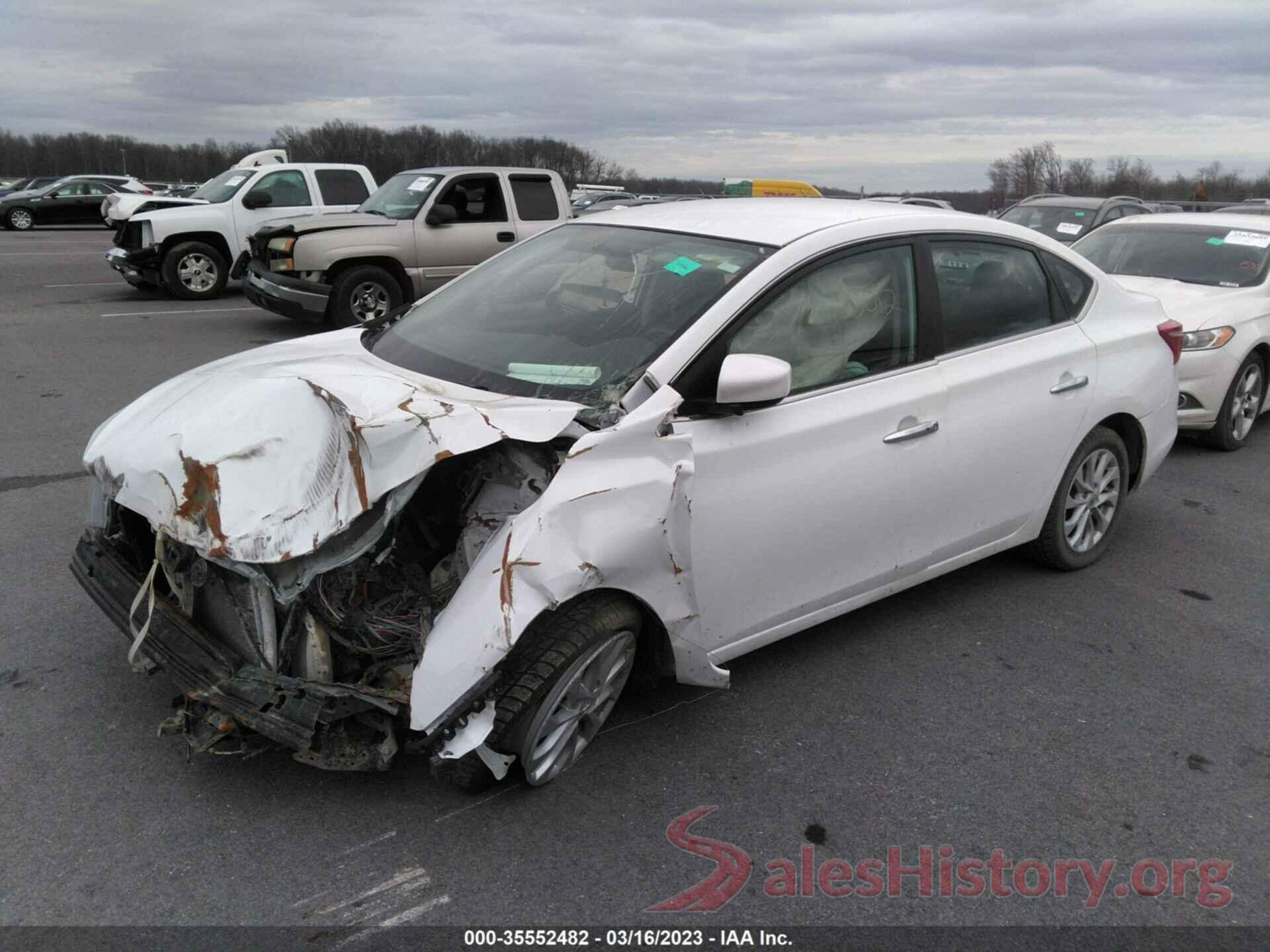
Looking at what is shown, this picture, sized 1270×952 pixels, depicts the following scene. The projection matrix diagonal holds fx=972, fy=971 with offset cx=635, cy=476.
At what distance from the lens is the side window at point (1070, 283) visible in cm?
452

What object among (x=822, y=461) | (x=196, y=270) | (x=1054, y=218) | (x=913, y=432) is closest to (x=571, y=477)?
(x=822, y=461)

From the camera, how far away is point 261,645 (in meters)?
2.86

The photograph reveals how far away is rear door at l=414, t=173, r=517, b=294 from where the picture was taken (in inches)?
444

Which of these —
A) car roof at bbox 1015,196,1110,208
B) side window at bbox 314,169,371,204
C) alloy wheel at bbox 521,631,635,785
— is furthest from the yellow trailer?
side window at bbox 314,169,371,204

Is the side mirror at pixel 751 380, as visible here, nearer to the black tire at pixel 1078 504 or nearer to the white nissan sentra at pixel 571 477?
the white nissan sentra at pixel 571 477

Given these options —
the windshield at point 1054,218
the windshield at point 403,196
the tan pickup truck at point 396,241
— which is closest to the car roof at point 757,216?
the tan pickup truck at point 396,241

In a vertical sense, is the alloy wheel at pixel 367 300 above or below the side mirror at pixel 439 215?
below

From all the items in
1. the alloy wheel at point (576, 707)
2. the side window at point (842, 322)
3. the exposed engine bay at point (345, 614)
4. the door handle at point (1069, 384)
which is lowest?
the alloy wheel at point (576, 707)

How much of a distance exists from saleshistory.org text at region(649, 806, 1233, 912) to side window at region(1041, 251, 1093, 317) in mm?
2580

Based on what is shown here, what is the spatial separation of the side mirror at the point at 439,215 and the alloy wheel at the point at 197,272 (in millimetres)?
4574

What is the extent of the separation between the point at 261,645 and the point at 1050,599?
346 centimetres

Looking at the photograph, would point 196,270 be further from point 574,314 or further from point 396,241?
point 574,314

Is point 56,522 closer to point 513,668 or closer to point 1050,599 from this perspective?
point 513,668

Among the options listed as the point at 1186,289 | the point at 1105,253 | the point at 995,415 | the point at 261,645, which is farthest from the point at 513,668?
the point at 1105,253
